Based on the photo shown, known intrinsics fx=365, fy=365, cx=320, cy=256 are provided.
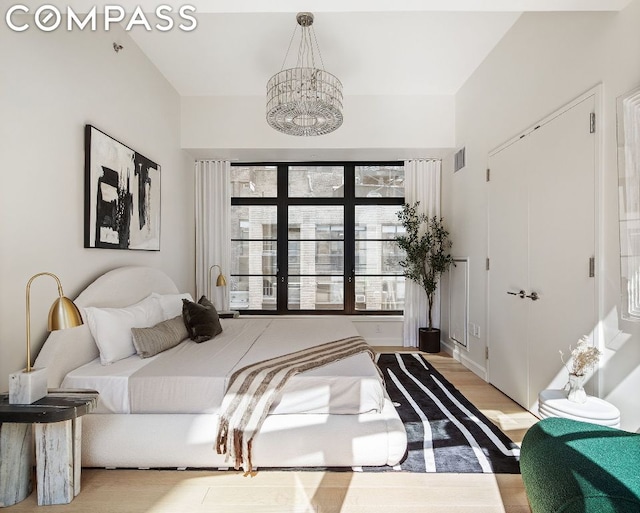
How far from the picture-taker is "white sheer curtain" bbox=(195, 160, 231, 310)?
4824mm

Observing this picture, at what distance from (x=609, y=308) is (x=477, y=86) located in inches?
106

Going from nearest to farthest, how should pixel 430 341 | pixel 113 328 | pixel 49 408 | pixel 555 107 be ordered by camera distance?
pixel 49 408
pixel 113 328
pixel 555 107
pixel 430 341

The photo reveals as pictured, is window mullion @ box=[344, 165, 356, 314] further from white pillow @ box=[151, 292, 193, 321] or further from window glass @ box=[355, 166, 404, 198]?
white pillow @ box=[151, 292, 193, 321]

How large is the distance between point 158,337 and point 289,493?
1.40 meters

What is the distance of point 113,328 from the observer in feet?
8.00

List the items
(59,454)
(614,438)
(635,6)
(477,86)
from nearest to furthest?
(614,438), (59,454), (635,6), (477,86)

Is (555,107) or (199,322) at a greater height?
(555,107)

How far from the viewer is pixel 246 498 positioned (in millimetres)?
1860

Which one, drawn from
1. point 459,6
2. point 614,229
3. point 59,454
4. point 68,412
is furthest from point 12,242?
point 614,229

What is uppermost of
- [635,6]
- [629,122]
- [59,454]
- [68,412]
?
[635,6]

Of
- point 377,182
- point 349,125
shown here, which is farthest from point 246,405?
point 377,182

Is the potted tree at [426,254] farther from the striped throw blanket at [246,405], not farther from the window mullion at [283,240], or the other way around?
the striped throw blanket at [246,405]

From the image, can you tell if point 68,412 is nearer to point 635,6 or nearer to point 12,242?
point 12,242

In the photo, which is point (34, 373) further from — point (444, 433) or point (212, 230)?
point (212, 230)
